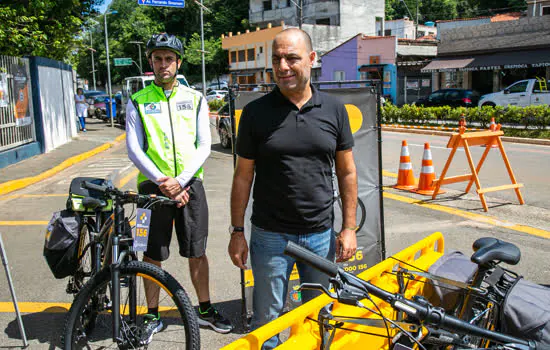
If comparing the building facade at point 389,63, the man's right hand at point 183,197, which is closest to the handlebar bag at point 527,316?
the man's right hand at point 183,197

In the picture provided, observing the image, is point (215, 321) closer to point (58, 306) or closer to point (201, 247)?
point (201, 247)

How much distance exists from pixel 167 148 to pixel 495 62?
110 feet

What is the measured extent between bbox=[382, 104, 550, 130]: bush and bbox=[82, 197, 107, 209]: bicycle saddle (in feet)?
56.3

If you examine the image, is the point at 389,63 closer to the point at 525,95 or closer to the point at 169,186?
the point at 525,95

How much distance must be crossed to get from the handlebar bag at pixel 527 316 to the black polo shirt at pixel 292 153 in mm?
990

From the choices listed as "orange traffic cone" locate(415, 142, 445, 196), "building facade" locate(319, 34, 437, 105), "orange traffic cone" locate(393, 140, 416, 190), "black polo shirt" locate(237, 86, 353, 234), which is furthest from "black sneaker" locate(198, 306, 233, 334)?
"building facade" locate(319, 34, 437, 105)

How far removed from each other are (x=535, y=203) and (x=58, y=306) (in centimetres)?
703

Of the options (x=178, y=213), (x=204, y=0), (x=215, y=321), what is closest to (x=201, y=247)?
(x=178, y=213)

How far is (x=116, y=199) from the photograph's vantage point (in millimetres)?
3092

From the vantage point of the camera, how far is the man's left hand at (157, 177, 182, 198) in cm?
341

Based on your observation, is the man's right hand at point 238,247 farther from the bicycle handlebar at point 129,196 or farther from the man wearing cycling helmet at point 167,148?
the man wearing cycling helmet at point 167,148

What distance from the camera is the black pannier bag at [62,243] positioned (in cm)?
353

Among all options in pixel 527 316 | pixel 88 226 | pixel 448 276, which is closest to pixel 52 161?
pixel 88 226

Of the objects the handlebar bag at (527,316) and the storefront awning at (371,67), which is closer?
the handlebar bag at (527,316)
